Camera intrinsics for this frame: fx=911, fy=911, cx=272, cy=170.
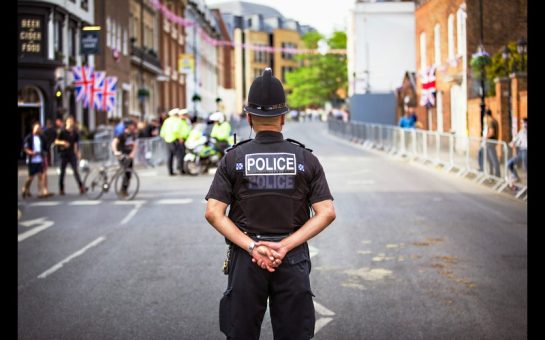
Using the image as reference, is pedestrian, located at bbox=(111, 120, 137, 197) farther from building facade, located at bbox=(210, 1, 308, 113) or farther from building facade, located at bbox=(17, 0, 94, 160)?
building facade, located at bbox=(210, 1, 308, 113)

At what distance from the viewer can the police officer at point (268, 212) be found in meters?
4.93

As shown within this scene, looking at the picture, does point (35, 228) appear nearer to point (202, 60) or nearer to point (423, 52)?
point (423, 52)

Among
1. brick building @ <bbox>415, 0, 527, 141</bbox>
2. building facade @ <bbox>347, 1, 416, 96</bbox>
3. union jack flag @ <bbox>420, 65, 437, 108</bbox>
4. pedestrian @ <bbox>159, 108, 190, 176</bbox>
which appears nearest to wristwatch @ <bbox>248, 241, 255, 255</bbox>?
pedestrian @ <bbox>159, 108, 190, 176</bbox>

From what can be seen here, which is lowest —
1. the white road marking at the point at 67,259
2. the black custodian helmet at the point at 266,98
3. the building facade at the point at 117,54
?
the white road marking at the point at 67,259

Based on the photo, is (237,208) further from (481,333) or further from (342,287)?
(342,287)

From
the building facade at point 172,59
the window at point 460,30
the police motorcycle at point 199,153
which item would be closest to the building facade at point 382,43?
the building facade at point 172,59

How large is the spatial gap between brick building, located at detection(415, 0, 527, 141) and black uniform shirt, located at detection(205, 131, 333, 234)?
24.1 metres

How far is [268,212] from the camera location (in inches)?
195

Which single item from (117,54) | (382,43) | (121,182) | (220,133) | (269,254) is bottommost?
(121,182)

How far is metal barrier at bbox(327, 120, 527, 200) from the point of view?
20.7m

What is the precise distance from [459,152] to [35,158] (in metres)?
11.5

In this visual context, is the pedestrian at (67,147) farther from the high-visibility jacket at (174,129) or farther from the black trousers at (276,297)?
the black trousers at (276,297)

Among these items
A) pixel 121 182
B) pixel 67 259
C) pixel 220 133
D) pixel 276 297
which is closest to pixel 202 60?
pixel 220 133

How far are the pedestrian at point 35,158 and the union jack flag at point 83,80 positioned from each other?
41.3ft
